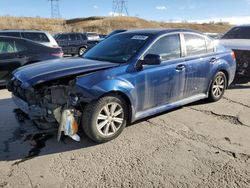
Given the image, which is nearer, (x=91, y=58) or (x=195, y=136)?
(x=195, y=136)

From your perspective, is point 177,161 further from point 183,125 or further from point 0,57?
point 0,57

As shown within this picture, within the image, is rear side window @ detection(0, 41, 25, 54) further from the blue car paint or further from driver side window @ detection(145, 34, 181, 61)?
driver side window @ detection(145, 34, 181, 61)

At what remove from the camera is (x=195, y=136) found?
5.23 metres

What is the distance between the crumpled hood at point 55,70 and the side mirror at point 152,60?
49 centimetres

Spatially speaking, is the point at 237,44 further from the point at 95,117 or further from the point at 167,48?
the point at 95,117

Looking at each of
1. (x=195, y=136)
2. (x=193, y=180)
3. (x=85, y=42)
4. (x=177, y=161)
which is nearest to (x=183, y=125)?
(x=195, y=136)

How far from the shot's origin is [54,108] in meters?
4.56

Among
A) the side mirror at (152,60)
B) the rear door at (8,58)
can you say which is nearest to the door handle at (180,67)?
the side mirror at (152,60)

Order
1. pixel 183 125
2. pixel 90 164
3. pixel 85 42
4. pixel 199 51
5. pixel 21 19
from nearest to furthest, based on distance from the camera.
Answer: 1. pixel 90 164
2. pixel 183 125
3. pixel 199 51
4. pixel 85 42
5. pixel 21 19

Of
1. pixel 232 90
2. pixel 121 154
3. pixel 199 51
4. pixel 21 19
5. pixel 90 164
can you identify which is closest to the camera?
pixel 90 164

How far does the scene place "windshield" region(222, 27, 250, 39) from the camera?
36.7 ft

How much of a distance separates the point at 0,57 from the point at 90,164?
18.7 feet

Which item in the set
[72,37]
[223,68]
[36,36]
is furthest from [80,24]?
[223,68]

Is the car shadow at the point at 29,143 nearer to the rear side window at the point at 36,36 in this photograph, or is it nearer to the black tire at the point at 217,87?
the black tire at the point at 217,87
